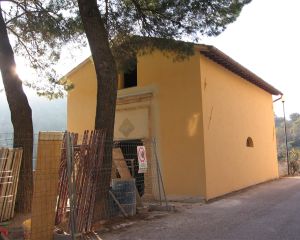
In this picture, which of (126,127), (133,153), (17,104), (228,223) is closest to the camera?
(228,223)

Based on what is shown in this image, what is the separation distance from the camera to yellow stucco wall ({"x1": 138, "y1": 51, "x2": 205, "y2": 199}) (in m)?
13.3

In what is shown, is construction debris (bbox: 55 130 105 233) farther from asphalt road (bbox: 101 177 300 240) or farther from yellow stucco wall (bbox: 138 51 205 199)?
yellow stucco wall (bbox: 138 51 205 199)

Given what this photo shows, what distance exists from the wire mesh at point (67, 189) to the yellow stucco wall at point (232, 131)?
164 inches

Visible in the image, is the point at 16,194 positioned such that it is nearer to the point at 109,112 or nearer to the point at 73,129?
the point at 109,112

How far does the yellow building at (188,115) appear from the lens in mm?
13406

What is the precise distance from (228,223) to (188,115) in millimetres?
5293

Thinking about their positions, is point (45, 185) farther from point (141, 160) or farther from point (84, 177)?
point (141, 160)

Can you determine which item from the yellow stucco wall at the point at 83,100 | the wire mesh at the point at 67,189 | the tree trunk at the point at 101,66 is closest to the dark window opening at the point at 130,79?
the yellow stucco wall at the point at 83,100

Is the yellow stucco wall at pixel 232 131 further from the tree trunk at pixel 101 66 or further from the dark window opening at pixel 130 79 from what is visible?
the tree trunk at pixel 101 66

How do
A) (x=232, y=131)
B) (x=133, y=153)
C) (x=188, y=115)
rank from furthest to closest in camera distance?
(x=232, y=131) → (x=133, y=153) → (x=188, y=115)

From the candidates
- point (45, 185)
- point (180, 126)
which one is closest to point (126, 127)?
point (180, 126)

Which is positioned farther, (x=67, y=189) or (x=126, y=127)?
(x=126, y=127)

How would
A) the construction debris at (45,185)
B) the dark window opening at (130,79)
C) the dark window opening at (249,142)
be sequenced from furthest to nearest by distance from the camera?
the dark window opening at (249,142) → the dark window opening at (130,79) → the construction debris at (45,185)

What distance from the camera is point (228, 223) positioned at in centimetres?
890
